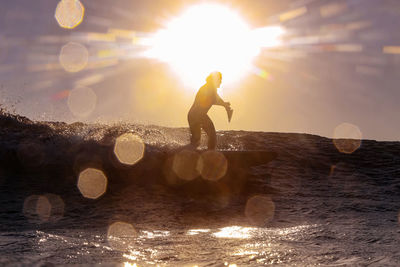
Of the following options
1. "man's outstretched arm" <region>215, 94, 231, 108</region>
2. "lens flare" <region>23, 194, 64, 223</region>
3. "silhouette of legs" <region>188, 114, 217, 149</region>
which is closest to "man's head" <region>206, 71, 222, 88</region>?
"man's outstretched arm" <region>215, 94, 231, 108</region>

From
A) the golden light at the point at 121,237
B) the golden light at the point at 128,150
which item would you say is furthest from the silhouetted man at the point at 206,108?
the golden light at the point at 121,237

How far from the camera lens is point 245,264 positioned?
258 cm

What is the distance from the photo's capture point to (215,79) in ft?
27.7

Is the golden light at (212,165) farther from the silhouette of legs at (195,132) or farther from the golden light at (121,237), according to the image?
the golden light at (121,237)

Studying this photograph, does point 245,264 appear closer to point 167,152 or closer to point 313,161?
point 167,152

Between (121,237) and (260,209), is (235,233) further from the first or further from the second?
(260,209)

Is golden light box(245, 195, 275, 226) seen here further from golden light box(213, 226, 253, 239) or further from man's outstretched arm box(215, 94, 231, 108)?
man's outstretched arm box(215, 94, 231, 108)

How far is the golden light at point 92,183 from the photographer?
693 cm

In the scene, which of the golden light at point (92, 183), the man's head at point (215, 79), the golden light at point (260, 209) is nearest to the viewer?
the golden light at point (260, 209)

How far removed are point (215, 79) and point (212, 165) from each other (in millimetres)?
2090

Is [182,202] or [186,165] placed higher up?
[186,165]

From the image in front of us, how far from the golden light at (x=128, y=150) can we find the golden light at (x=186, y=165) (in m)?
0.87

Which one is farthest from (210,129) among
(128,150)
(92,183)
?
(92,183)

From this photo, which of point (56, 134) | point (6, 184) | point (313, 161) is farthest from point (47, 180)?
point (313, 161)
